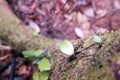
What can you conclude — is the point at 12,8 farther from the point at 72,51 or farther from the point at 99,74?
the point at 99,74

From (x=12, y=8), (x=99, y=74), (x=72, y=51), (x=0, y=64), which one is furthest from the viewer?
(x=12, y=8)

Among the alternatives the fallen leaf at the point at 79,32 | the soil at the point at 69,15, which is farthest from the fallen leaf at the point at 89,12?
the fallen leaf at the point at 79,32

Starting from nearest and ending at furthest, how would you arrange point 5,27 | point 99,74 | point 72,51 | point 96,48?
point 99,74, point 96,48, point 72,51, point 5,27

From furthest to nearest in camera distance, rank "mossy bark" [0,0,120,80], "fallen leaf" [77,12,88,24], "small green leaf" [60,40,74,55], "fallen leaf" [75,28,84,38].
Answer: "fallen leaf" [77,12,88,24]
"fallen leaf" [75,28,84,38]
"small green leaf" [60,40,74,55]
"mossy bark" [0,0,120,80]

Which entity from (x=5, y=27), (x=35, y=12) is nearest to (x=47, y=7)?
(x=35, y=12)

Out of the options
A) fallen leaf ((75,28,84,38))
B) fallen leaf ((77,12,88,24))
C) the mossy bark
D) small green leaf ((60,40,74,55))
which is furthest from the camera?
fallen leaf ((77,12,88,24))

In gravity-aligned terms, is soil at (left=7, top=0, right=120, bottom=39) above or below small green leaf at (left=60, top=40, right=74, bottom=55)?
below

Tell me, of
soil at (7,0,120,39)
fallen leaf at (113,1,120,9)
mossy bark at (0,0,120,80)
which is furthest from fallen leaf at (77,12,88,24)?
mossy bark at (0,0,120,80)

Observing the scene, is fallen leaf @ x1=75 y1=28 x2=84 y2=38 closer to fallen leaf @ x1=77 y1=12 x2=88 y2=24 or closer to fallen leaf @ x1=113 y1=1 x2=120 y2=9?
fallen leaf @ x1=77 y1=12 x2=88 y2=24

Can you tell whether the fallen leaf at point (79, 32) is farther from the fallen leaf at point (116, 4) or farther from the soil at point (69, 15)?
the fallen leaf at point (116, 4)
